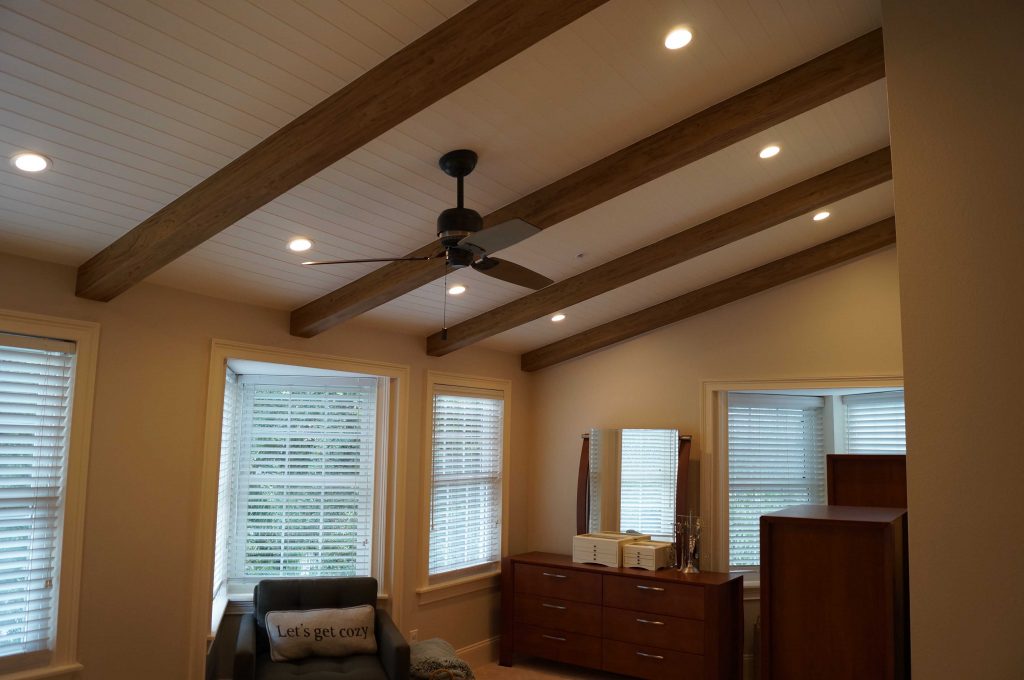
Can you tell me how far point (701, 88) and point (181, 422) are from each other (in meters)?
3.09

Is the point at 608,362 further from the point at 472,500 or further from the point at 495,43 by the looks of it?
the point at 495,43

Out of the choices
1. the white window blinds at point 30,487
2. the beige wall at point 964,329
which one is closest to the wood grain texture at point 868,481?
the beige wall at point 964,329

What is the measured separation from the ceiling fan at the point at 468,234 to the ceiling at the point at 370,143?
0.08 m

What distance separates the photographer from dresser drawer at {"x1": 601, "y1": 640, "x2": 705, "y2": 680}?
16.7 feet

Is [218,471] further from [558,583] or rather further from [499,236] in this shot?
[558,583]

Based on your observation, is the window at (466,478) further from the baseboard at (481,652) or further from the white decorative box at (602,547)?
the white decorative box at (602,547)

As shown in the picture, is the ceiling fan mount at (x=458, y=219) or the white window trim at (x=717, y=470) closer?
the ceiling fan mount at (x=458, y=219)

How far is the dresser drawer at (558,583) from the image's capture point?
5559mm

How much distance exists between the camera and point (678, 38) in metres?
2.82

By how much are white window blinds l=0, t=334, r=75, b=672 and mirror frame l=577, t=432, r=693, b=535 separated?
12.2 feet

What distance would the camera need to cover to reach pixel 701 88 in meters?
3.20

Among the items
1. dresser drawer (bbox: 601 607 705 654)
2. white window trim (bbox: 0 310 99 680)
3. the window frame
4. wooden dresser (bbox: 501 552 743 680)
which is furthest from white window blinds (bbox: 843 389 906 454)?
white window trim (bbox: 0 310 99 680)

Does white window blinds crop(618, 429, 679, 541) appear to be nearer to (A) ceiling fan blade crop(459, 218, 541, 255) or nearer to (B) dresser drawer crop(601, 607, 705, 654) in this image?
(B) dresser drawer crop(601, 607, 705, 654)

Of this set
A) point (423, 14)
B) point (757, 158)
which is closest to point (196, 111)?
point (423, 14)
